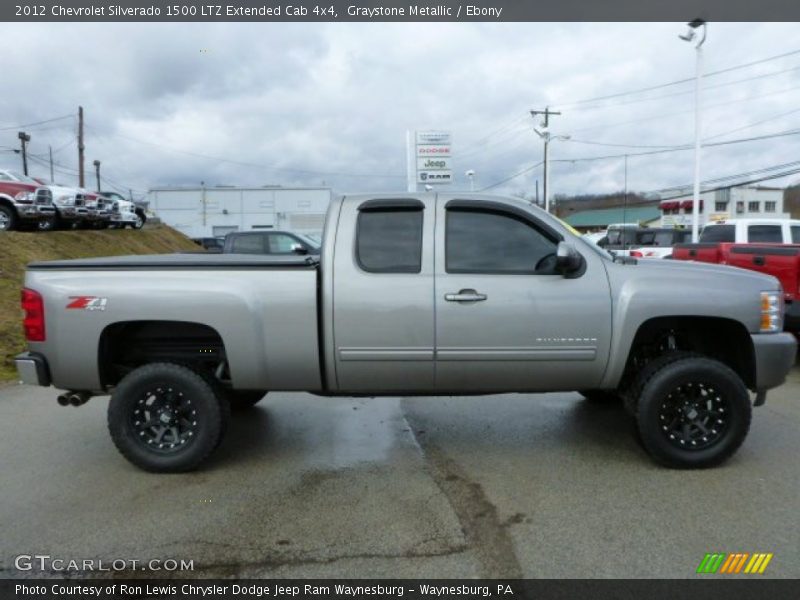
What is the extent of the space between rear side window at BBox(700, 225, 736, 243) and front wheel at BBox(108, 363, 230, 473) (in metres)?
11.6

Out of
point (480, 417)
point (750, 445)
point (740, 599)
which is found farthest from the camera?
point (480, 417)

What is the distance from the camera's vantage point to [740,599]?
8.84 ft

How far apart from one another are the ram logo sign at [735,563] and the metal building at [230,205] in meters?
61.3

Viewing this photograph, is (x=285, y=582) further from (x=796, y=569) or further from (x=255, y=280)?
(x=796, y=569)

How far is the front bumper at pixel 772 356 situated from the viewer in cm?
407

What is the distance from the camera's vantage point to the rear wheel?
567 inches

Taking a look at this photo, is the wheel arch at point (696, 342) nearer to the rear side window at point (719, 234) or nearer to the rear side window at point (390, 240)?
the rear side window at point (390, 240)

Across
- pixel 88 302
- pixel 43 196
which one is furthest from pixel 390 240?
pixel 43 196

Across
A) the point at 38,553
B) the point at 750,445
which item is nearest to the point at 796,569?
the point at 750,445

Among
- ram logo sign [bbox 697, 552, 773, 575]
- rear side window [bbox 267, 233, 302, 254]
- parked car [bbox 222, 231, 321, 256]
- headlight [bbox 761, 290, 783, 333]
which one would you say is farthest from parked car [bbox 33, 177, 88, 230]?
ram logo sign [bbox 697, 552, 773, 575]

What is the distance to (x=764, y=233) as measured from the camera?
1216 centimetres

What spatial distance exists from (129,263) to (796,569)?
4306 mm

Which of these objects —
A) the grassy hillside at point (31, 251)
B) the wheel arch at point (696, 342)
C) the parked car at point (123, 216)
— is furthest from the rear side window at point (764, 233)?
the parked car at point (123, 216)

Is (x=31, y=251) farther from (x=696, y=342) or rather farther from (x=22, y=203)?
(x=696, y=342)
